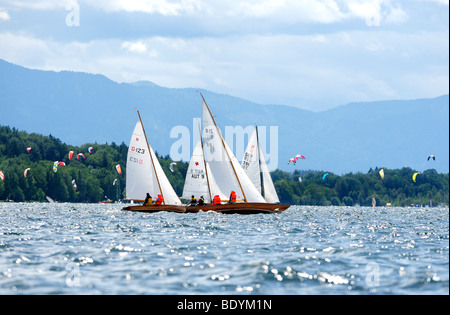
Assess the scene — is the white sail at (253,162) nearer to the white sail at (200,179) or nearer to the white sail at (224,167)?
the white sail at (224,167)

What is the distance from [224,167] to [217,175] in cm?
136

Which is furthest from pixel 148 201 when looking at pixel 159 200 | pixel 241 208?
pixel 241 208

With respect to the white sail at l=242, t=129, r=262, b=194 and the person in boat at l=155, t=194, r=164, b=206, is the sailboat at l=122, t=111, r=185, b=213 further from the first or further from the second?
the white sail at l=242, t=129, r=262, b=194

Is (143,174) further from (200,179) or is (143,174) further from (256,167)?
(256,167)

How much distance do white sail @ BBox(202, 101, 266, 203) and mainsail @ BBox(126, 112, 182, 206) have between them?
567 cm

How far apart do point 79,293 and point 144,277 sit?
376 centimetres

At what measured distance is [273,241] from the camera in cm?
4331

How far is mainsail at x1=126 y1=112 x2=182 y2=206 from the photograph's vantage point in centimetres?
8344

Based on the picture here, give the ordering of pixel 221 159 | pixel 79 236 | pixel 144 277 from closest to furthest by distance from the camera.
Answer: pixel 144 277, pixel 79 236, pixel 221 159

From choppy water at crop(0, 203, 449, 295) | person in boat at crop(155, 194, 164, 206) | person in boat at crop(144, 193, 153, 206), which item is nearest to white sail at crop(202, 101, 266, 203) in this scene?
person in boat at crop(155, 194, 164, 206)

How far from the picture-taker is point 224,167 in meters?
81.4

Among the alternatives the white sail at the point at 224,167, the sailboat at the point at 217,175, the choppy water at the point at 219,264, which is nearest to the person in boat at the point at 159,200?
the sailboat at the point at 217,175
